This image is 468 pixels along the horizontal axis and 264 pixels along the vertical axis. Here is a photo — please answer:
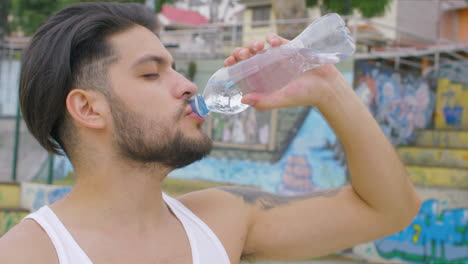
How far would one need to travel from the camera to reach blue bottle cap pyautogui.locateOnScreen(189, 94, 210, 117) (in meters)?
1.73

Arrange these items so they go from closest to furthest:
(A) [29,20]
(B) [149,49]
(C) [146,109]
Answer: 1. (C) [146,109]
2. (B) [149,49]
3. (A) [29,20]

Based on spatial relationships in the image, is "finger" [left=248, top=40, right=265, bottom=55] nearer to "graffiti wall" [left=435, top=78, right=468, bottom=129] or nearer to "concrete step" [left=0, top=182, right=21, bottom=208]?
"concrete step" [left=0, top=182, right=21, bottom=208]

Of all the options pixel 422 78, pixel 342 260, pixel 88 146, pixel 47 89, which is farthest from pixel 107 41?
pixel 422 78

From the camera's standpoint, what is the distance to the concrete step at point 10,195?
860cm

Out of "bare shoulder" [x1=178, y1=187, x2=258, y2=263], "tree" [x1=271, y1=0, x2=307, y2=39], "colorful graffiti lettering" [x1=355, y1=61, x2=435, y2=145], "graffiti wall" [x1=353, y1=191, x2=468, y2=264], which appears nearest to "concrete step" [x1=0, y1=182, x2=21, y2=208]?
"tree" [x1=271, y1=0, x2=307, y2=39]

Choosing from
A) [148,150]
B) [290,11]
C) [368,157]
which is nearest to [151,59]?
[148,150]

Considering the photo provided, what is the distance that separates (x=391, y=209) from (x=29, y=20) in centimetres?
1950

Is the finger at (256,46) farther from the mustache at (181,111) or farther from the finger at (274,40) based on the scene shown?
the mustache at (181,111)

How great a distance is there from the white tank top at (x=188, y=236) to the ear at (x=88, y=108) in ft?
1.05

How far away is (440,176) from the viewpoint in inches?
320

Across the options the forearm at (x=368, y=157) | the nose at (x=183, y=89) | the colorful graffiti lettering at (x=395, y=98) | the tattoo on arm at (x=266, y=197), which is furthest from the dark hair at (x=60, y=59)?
the colorful graffiti lettering at (x=395, y=98)

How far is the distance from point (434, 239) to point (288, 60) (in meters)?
5.78

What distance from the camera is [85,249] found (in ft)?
5.03

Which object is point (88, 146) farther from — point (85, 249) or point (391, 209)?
point (391, 209)
